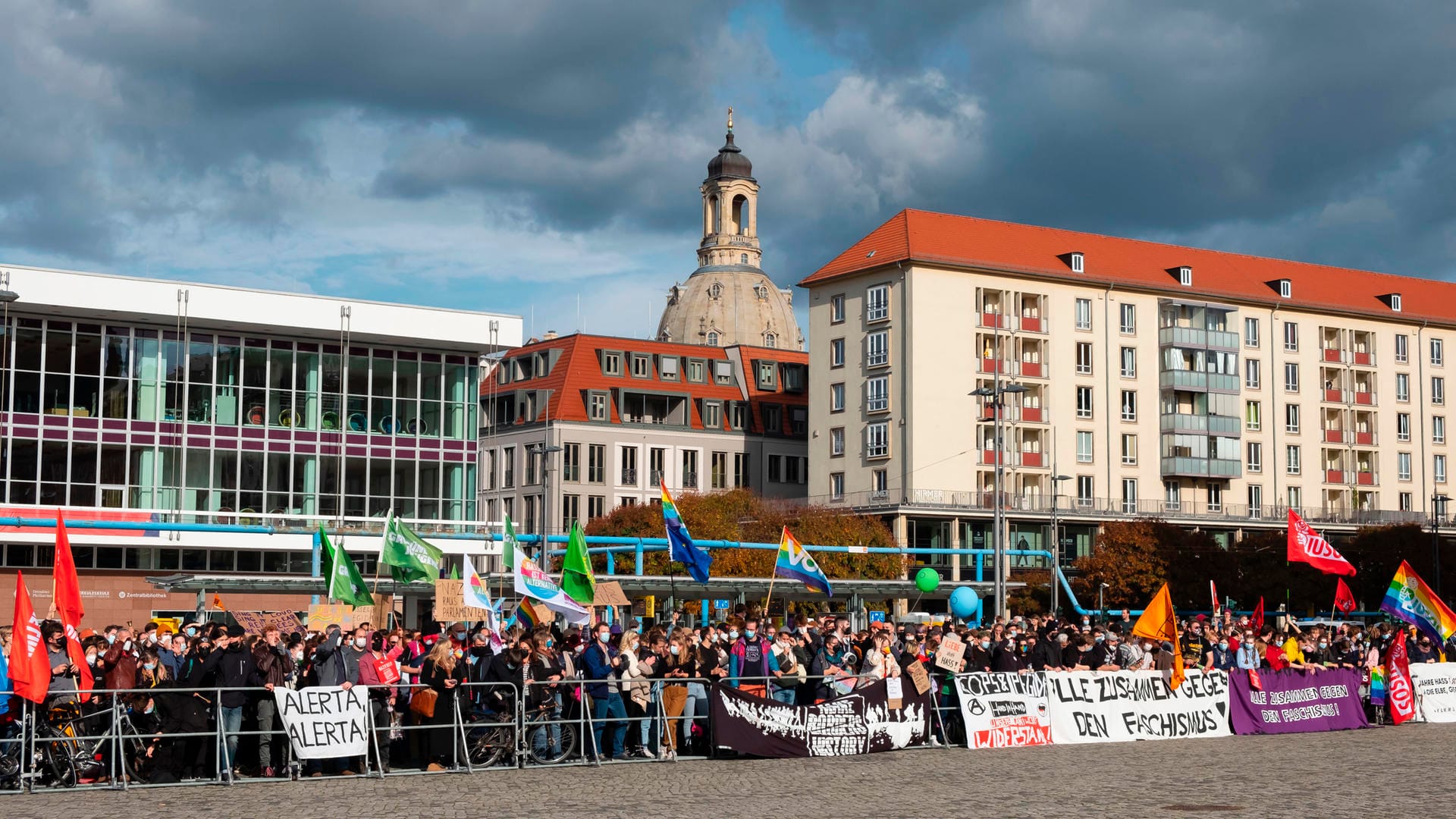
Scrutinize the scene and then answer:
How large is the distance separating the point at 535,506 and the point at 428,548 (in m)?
69.2

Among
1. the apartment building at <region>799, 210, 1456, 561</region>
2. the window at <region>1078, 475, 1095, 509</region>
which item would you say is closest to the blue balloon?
the apartment building at <region>799, 210, 1456, 561</region>

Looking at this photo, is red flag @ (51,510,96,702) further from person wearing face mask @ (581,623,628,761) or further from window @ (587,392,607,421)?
window @ (587,392,607,421)

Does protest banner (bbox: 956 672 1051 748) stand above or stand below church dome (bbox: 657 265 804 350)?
below

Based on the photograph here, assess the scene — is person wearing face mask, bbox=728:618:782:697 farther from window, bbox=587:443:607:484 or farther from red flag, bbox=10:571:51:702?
window, bbox=587:443:607:484

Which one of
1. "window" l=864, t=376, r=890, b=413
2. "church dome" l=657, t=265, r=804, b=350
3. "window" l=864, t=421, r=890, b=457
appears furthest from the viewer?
"church dome" l=657, t=265, r=804, b=350

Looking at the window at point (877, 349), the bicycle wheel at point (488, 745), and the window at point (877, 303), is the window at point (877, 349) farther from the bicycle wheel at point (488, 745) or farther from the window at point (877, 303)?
the bicycle wheel at point (488, 745)

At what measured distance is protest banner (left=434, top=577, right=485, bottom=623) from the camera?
26.2 metres

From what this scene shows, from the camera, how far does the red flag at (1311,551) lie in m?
34.3

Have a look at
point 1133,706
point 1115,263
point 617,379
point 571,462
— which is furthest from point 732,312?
point 1133,706

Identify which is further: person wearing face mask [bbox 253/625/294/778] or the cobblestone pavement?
person wearing face mask [bbox 253/625/294/778]

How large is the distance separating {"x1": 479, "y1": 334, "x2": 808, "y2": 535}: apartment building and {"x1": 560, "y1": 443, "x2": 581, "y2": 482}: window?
0.07 metres

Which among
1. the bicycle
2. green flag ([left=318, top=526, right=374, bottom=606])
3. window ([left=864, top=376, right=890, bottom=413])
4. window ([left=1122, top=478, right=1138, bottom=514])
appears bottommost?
the bicycle

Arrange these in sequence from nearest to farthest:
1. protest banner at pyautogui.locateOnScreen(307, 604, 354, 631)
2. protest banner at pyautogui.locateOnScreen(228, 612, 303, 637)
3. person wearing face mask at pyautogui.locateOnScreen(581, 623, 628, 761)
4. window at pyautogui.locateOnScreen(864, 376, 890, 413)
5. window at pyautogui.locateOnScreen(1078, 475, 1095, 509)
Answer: person wearing face mask at pyautogui.locateOnScreen(581, 623, 628, 761) → protest banner at pyautogui.locateOnScreen(307, 604, 354, 631) → protest banner at pyautogui.locateOnScreen(228, 612, 303, 637) → window at pyautogui.locateOnScreen(864, 376, 890, 413) → window at pyautogui.locateOnScreen(1078, 475, 1095, 509)

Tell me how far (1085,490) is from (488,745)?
70.2 meters
